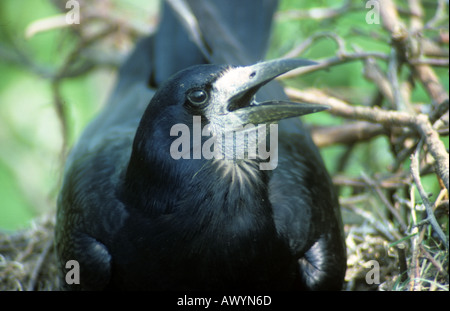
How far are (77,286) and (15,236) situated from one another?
1.14m

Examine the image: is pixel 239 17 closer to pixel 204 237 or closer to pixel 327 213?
pixel 327 213

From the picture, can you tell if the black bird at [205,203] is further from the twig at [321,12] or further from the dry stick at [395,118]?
the twig at [321,12]

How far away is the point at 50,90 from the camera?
4.57 metres

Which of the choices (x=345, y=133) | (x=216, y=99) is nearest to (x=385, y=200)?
(x=345, y=133)

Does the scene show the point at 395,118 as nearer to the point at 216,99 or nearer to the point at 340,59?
the point at 340,59

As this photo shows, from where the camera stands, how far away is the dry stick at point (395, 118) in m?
2.30

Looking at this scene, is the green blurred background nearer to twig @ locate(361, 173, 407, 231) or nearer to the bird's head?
twig @ locate(361, 173, 407, 231)

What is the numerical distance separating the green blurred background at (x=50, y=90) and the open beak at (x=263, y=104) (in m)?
1.08

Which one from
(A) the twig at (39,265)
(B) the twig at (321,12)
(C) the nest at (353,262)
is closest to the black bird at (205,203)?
(C) the nest at (353,262)

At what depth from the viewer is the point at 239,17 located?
3447 mm

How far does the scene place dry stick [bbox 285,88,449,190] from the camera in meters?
2.30

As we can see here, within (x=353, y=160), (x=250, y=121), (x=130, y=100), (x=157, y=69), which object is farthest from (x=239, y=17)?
(x=250, y=121)

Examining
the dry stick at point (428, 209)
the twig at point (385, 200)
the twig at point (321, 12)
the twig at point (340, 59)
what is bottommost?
the dry stick at point (428, 209)

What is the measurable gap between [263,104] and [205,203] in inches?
16.4
